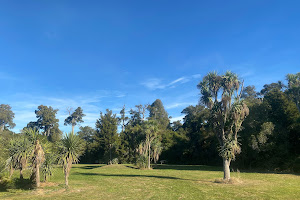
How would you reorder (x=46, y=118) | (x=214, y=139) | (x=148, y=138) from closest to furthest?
(x=148, y=138), (x=214, y=139), (x=46, y=118)

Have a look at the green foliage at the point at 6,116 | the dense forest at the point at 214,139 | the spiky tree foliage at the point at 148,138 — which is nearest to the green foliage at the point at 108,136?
the dense forest at the point at 214,139

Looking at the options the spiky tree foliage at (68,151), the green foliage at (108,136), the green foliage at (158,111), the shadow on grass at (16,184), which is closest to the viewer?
the spiky tree foliage at (68,151)

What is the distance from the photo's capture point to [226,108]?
53.4ft

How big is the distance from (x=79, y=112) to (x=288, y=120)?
77.4 meters

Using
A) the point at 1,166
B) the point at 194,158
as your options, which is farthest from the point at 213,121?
the point at 194,158

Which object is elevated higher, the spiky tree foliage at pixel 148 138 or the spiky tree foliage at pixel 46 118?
the spiky tree foliage at pixel 46 118

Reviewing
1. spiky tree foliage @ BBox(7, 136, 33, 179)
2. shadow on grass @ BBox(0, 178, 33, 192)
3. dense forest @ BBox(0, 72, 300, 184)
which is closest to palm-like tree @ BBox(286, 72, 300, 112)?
dense forest @ BBox(0, 72, 300, 184)

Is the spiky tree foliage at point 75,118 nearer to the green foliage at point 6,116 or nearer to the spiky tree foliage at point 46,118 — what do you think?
the spiky tree foliage at point 46,118

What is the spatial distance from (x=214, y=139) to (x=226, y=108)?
2573 centimetres

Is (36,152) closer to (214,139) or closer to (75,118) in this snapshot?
(214,139)

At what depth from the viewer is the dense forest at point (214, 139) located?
49.5ft

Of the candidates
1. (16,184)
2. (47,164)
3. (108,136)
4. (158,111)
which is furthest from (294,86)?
(158,111)

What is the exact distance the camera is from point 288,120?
27.1 m

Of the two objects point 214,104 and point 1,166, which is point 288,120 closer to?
point 214,104
